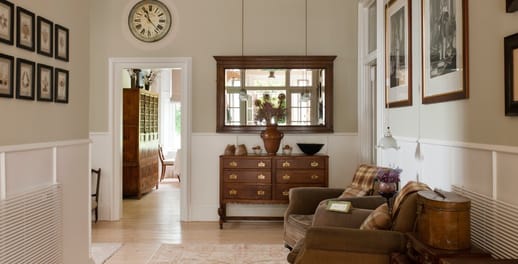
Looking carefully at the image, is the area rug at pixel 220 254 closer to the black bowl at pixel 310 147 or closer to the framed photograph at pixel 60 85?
the black bowl at pixel 310 147

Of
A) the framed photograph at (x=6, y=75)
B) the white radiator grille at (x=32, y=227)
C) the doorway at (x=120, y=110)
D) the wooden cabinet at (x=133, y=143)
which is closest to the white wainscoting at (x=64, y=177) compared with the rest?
the white radiator grille at (x=32, y=227)

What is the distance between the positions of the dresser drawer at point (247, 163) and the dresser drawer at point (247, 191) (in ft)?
0.74

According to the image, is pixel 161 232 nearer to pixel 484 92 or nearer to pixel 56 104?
pixel 56 104

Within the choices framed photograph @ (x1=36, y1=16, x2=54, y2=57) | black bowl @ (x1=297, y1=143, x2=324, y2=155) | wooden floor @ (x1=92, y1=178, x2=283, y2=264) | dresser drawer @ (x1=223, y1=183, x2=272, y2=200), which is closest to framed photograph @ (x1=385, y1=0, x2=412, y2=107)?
black bowl @ (x1=297, y1=143, x2=324, y2=155)

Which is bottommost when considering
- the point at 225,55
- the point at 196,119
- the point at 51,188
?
the point at 51,188

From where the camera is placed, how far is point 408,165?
11.9ft

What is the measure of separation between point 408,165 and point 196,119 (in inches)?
121

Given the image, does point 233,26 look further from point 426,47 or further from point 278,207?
point 426,47

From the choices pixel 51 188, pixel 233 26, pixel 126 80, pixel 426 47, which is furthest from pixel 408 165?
pixel 126 80

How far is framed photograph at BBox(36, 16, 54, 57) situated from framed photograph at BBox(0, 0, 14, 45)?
303 mm

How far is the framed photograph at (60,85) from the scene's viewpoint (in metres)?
3.18

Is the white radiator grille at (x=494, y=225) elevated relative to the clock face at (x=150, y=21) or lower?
lower

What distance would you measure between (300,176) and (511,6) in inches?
140

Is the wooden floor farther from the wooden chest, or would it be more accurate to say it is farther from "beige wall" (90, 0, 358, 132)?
the wooden chest
